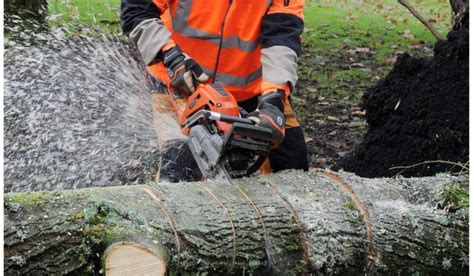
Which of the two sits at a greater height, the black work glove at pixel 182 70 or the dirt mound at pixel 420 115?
the black work glove at pixel 182 70

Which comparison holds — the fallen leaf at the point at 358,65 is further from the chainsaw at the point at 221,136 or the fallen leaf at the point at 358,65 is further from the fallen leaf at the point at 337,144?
the chainsaw at the point at 221,136

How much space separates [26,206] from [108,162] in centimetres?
214

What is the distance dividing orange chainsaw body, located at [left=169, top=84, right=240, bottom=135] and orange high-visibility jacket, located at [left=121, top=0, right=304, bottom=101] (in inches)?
11.3

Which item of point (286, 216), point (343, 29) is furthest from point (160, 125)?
point (343, 29)

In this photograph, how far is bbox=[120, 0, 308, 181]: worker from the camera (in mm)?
3578

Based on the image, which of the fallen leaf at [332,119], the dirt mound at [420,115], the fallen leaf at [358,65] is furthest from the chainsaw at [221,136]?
the fallen leaf at [358,65]

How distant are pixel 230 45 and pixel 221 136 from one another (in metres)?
0.68

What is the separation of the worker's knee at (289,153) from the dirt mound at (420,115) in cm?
71

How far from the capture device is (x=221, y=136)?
3.24 metres

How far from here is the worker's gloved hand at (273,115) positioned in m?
3.23

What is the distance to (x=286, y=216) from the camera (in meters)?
2.79

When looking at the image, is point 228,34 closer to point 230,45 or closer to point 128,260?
point 230,45

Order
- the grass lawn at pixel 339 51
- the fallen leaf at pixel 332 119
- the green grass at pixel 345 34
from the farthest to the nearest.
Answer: the green grass at pixel 345 34 < the fallen leaf at pixel 332 119 < the grass lawn at pixel 339 51

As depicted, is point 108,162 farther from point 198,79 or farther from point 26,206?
point 26,206
